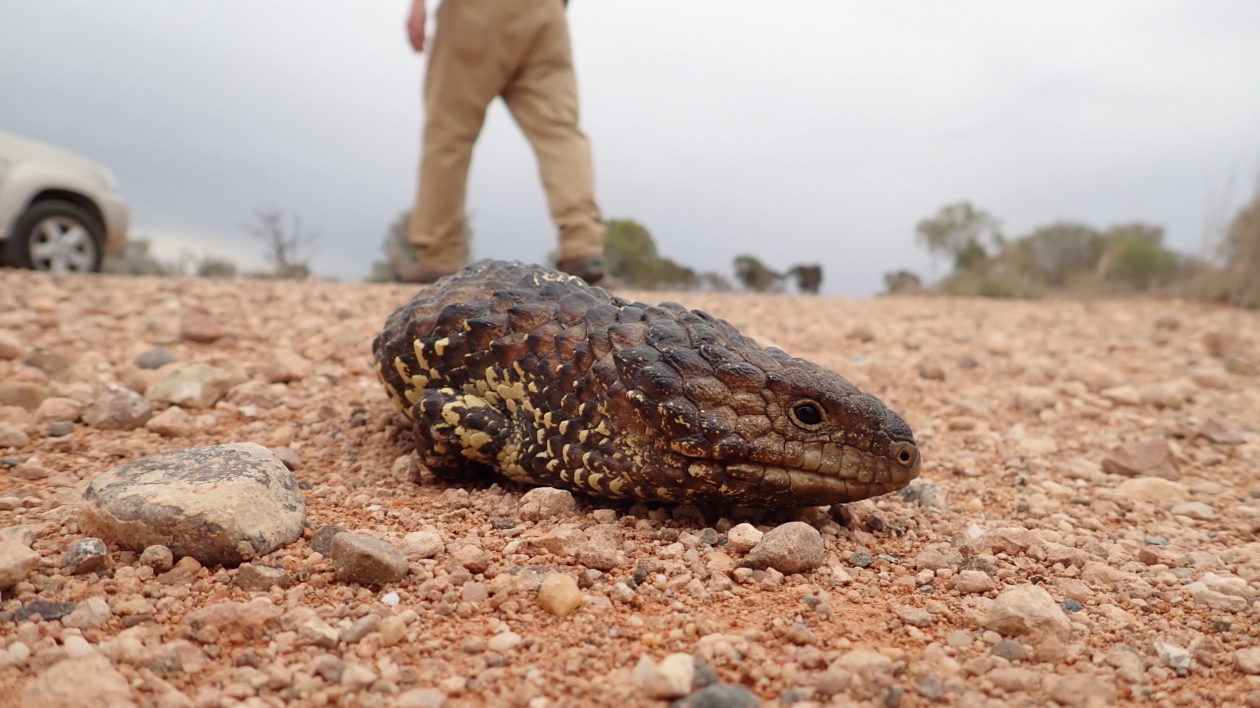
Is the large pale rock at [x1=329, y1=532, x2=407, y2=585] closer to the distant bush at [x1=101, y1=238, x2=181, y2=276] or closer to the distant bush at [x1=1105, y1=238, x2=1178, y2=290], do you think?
the distant bush at [x1=101, y1=238, x2=181, y2=276]

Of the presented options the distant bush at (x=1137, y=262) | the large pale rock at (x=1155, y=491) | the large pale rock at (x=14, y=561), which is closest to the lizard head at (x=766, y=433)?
the large pale rock at (x=1155, y=491)

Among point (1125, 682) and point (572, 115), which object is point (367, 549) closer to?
point (1125, 682)

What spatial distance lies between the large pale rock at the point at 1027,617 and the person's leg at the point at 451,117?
18.5ft

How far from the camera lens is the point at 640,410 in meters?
2.40

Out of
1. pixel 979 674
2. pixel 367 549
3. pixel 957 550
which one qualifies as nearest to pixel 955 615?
pixel 979 674

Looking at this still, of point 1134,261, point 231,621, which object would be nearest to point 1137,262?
point 1134,261

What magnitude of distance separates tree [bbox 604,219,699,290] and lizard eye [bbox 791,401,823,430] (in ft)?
41.7

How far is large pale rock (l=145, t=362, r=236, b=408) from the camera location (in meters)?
3.64

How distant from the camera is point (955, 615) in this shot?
78.5 inches

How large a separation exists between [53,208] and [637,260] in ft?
32.6

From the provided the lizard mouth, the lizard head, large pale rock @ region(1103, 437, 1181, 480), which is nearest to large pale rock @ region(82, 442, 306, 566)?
the lizard head

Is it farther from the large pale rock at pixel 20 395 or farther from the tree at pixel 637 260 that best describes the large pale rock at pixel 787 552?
the tree at pixel 637 260

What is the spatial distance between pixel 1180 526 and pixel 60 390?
4.53 m

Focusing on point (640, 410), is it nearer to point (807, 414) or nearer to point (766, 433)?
point (766, 433)
